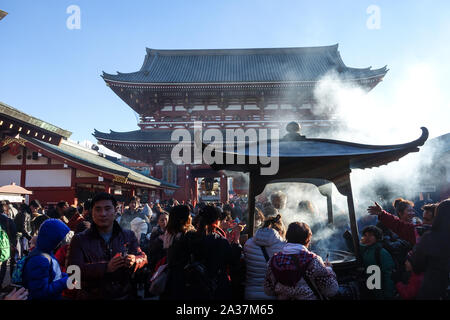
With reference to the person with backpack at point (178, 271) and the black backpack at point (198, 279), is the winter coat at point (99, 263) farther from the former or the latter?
the black backpack at point (198, 279)

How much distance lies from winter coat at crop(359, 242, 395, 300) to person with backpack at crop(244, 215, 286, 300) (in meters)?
1.27

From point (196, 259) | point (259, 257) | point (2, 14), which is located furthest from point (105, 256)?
point (2, 14)

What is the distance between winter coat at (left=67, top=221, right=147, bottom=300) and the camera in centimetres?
205

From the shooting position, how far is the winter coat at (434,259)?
2.26 m

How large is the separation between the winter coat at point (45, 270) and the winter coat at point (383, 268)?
288 centimetres

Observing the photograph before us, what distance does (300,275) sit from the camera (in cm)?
192

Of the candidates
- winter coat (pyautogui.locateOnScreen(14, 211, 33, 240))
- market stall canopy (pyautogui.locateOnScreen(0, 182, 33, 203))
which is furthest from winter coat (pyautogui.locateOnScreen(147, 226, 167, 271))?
market stall canopy (pyautogui.locateOnScreen(0, 182, 33, 203))

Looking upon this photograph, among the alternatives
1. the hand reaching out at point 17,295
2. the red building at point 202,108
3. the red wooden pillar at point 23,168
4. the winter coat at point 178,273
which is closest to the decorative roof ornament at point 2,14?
the hand reaching out at point 17,295

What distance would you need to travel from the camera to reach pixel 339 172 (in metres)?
3.14

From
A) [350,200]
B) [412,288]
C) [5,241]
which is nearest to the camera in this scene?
[412,288]

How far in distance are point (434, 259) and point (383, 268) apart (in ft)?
2.29

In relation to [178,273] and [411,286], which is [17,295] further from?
[411,286]

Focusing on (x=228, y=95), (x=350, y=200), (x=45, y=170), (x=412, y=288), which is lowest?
(x=412, y=288)
